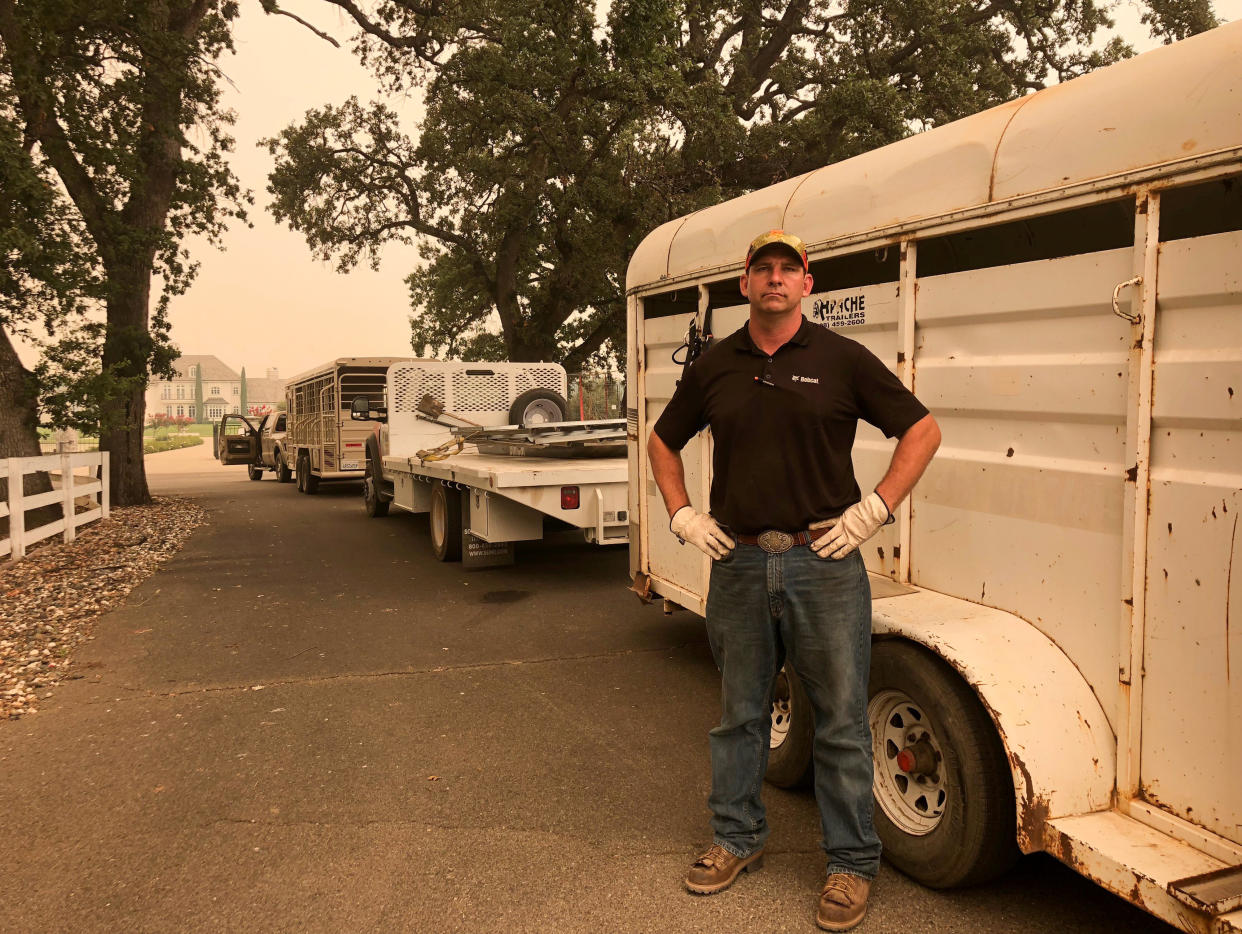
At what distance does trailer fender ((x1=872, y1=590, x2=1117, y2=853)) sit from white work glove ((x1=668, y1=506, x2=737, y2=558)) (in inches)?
26.5

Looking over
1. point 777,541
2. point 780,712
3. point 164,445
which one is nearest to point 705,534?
point 777,541

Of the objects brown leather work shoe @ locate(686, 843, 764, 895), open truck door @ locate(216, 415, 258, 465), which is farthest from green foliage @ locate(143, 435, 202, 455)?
brown leather work shoe @ locate(686, 843, 764, 895)

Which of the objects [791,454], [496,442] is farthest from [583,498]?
[791,454]

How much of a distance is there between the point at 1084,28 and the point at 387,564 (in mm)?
16064

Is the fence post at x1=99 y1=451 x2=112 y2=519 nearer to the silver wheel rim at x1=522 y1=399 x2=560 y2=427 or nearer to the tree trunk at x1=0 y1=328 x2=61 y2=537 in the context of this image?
the tree trunk at x1=0 y1=328 x2=61 y2=537

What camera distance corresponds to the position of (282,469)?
2295 centimetres

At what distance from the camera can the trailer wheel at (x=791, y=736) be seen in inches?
146

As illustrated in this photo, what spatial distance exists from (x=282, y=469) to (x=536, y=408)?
13523 millimetres

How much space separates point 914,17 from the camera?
16000 millimetres

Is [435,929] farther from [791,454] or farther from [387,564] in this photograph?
[387,564]

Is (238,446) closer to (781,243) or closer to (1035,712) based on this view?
(781,243)

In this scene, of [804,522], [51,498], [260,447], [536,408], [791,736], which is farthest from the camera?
[260,447]

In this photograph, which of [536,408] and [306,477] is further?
[306,477]

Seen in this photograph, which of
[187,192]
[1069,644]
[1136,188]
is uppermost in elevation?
[187,192]
